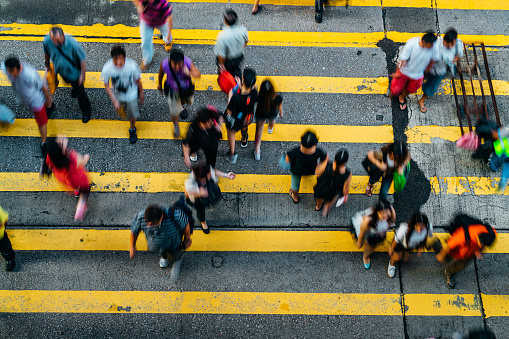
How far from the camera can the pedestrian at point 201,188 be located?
520 cm

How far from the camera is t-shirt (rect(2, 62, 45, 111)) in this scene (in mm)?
5879

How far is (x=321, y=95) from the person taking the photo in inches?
296

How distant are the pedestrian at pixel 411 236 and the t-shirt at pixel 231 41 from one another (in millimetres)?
3585

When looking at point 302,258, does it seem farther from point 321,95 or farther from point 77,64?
point 77,64

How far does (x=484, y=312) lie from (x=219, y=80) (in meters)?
5.24

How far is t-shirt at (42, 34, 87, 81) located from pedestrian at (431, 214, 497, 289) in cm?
574

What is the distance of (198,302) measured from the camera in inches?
235

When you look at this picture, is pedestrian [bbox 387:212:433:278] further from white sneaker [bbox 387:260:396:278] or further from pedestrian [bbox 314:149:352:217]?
pedestrian [bbox 314:149:352:217]

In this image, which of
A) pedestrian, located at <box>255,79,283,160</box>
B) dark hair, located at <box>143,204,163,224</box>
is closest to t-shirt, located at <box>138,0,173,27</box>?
pedestrian, located at <box>255,79,283,160</box>

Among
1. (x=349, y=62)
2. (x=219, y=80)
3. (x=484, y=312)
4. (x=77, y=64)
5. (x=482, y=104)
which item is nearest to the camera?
(x=484, y=312)

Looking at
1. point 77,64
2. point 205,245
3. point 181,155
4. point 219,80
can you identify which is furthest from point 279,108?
point 77,64

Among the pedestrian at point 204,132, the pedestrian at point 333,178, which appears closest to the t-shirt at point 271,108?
the pedestrian at point 204,132

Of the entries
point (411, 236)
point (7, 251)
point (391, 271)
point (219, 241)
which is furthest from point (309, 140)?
point (7, 251)

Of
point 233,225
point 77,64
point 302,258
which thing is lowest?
point 302,258
